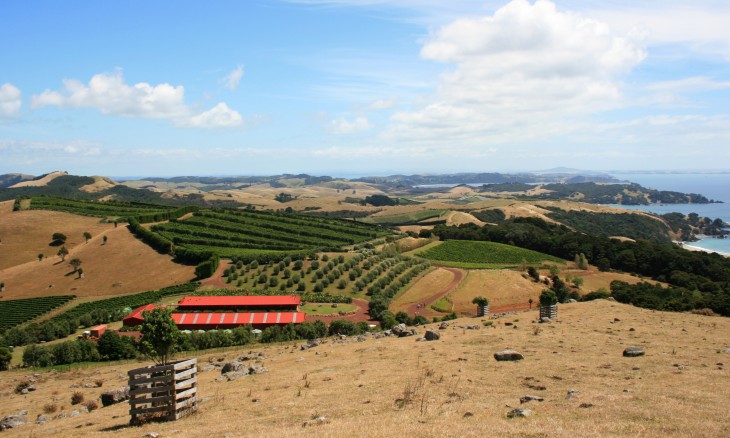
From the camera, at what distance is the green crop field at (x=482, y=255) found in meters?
117

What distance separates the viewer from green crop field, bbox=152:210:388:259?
402 feet

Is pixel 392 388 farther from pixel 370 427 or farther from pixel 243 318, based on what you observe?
pixel 243 318

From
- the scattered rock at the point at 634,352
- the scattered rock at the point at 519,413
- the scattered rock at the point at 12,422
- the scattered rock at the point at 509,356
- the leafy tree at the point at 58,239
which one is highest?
the scattered rock at the point at 519,413

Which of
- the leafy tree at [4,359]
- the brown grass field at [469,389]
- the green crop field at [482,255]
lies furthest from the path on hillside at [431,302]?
the leafy tree at [4,359]

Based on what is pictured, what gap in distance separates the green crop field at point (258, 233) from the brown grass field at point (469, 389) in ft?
255

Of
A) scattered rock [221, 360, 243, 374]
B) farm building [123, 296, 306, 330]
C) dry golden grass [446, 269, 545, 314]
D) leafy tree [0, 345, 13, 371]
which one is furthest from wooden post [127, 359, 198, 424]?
dry golden grass [446, 269, 545, 314]

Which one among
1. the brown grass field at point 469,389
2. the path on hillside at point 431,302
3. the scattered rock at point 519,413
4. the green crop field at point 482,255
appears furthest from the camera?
the green crop field at point 482,255

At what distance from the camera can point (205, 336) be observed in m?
52.8

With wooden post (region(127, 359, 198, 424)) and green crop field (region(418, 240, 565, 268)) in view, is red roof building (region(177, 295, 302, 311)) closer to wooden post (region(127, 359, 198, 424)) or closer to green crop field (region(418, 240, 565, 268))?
green crop field (region(418, 240, 565, 268))

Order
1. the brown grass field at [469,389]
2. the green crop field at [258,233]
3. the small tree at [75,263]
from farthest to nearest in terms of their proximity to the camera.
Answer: the green crop field at [258,233] < the small tree at [75,263] < the brown grass field at [469,389]

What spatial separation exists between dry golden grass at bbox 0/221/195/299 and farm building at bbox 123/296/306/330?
2550cm

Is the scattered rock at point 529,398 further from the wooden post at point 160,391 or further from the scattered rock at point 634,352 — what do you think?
the wooden post at point 160,391

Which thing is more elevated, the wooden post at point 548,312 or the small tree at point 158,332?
the small tree at point 158,332

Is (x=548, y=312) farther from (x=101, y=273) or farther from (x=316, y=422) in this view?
(x=101, y=273)
